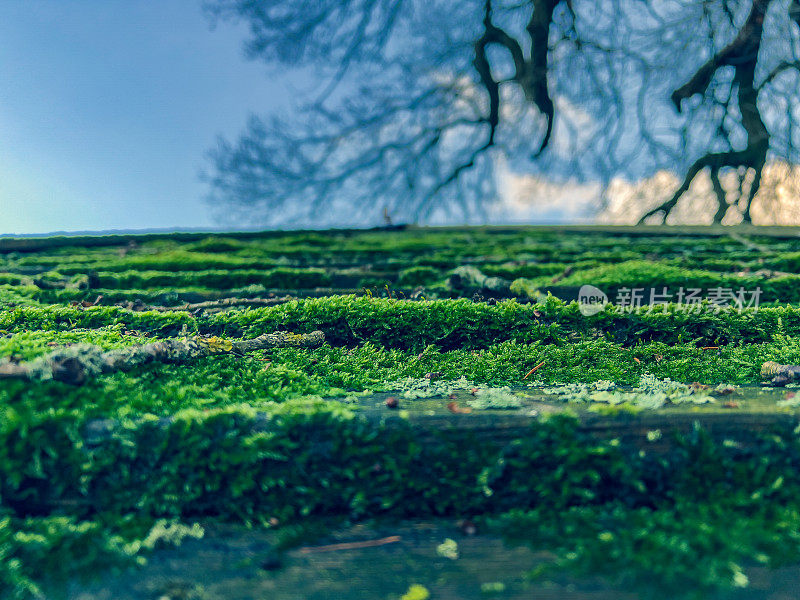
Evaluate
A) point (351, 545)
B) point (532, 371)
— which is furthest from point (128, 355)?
point (532, 371)

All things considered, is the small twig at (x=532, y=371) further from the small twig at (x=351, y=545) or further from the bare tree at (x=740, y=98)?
the bare tree at (x=740, y=98)

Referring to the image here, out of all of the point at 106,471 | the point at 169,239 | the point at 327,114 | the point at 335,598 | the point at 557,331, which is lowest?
the point at 335,598

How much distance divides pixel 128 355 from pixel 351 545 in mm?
1249

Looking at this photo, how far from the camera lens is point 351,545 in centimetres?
141

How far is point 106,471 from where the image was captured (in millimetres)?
1536

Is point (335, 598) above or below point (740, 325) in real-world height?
below

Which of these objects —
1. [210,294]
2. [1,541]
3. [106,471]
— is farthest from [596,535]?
[210,294]

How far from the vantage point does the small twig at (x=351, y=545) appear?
54.7 inches

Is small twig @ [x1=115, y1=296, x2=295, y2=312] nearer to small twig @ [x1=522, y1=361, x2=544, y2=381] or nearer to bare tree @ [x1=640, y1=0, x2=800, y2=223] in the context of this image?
small twig @ [x1=522, y1=361, x2=544, y2=381]

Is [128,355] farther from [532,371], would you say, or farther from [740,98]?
[740,98]

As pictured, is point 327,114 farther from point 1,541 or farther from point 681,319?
point 1,541

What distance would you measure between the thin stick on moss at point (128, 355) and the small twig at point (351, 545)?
3.56 feet

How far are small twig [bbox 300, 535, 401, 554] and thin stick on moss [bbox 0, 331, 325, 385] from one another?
1.09 m

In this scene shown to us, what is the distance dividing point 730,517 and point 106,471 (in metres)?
2.08
